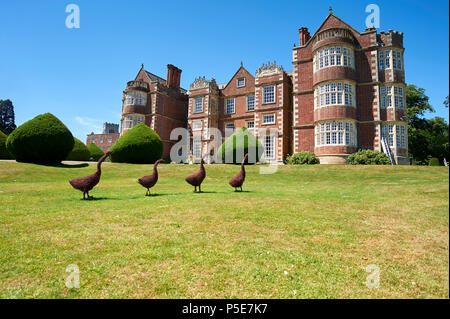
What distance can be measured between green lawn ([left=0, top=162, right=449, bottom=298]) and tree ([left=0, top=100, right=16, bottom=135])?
61090 mm

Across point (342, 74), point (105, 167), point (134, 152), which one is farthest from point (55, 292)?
point (342, 74)

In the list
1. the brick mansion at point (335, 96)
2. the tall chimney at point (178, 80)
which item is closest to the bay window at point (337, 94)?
the brick mansion at point (335, 96)

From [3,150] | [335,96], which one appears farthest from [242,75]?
[3,150]

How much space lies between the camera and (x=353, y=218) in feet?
22.1

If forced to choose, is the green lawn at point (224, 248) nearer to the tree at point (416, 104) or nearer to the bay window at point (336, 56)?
the bay window at point (336, 56)

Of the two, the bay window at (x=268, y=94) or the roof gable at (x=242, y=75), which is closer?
the bay window at (x=268, y=94)

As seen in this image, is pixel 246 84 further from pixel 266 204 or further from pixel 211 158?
pixel 266 204

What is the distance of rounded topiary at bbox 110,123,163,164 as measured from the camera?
28.0 metres

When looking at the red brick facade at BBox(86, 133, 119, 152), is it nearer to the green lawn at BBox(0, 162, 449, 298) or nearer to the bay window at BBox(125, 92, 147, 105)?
the bay window at BBox(125, 92, 147, 105)

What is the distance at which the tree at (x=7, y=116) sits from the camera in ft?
180

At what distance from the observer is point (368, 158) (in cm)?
2288

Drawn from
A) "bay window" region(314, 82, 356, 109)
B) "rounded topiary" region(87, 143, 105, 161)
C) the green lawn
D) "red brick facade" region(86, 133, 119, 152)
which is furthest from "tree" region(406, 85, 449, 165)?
"red brick facade" region(86, 133, 119, 152)

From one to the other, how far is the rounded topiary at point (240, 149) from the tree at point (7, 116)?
53.6 m

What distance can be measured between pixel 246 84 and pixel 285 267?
36.3 meters
